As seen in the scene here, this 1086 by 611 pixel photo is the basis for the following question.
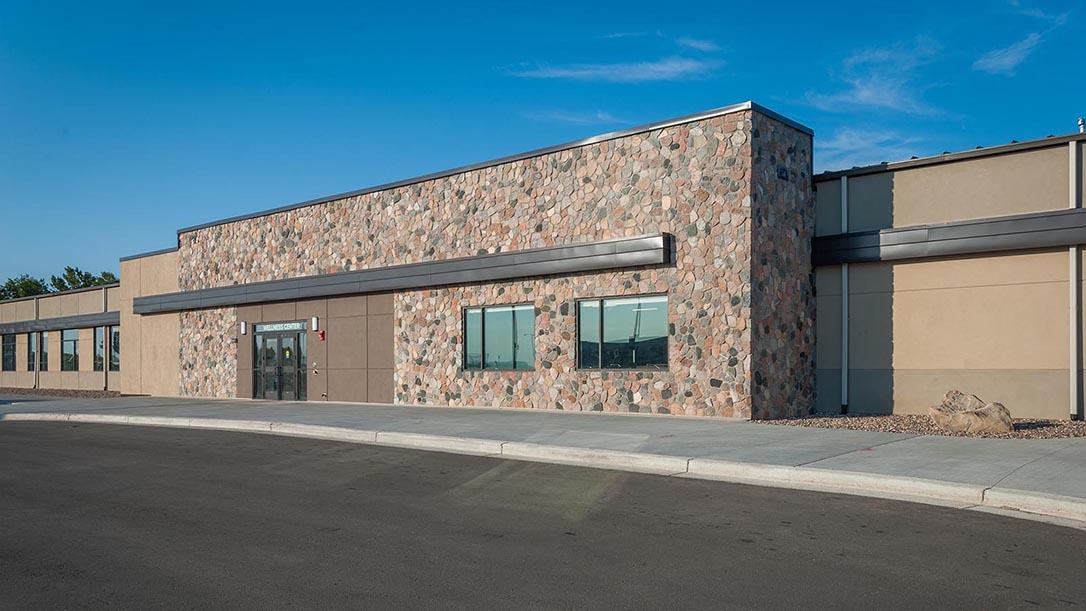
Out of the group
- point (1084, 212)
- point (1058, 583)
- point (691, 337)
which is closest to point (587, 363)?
point (691, 337)

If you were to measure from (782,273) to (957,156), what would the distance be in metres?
4.21

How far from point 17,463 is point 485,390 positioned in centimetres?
1134

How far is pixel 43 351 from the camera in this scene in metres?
47.5

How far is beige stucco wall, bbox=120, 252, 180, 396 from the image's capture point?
113ft

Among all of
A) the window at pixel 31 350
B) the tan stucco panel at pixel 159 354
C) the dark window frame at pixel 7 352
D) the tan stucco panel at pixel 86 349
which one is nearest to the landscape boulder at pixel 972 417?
the tan stucco panel at pixel 159 354

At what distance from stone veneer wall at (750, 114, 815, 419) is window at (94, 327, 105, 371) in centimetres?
3482

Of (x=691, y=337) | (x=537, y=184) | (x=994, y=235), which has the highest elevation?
(x=537, y=184)

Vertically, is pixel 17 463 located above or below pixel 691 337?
below

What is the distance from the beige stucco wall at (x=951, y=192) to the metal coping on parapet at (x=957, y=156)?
0.27 feet

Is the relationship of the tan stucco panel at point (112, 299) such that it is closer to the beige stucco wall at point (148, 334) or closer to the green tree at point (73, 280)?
the beige stucco wall at point (148, 334)

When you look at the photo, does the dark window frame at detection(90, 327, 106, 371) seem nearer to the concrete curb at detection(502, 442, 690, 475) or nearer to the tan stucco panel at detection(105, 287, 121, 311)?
the tan stucco panel at detection(105, 287, 121, 311)

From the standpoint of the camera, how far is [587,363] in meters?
20.8

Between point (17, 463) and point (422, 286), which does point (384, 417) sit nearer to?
point (422, 286)

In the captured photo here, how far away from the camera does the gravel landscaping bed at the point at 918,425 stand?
14.8 metres
